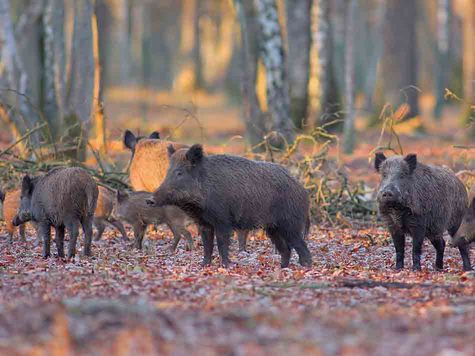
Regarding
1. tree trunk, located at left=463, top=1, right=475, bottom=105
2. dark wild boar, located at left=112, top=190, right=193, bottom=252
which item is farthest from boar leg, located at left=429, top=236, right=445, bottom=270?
tree trunk, located at left=463, top=1, right=475, bottom=105

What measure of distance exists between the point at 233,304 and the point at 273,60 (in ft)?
40.8

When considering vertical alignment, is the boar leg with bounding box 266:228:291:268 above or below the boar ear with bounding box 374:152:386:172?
below

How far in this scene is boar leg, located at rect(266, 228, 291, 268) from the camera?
39.1ft

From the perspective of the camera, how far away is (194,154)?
37.9 ft

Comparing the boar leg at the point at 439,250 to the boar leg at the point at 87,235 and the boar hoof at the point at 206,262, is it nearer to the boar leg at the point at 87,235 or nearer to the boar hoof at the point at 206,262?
the boar hoof at the point at 206,262

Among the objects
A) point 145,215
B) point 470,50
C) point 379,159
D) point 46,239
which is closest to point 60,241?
point 46,239

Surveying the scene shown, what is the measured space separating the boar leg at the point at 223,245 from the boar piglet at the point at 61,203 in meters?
1.72

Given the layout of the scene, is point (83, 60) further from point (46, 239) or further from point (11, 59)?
point (46, 239)

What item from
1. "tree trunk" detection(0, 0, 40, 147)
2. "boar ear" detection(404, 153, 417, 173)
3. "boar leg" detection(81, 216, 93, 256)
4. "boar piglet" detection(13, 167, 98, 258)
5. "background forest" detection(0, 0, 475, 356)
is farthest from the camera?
"tree trunk" detection(0, 0, 40, 147)

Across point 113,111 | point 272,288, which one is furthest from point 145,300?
point 113,111

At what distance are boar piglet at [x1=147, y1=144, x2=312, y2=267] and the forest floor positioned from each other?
0.41m

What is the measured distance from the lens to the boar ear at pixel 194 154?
11.5 meters

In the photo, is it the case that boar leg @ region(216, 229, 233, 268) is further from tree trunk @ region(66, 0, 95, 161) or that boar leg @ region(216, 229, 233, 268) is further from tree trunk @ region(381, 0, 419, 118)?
tree trunk @ region(381, 0, 419, 118)

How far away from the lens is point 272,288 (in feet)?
30.7
